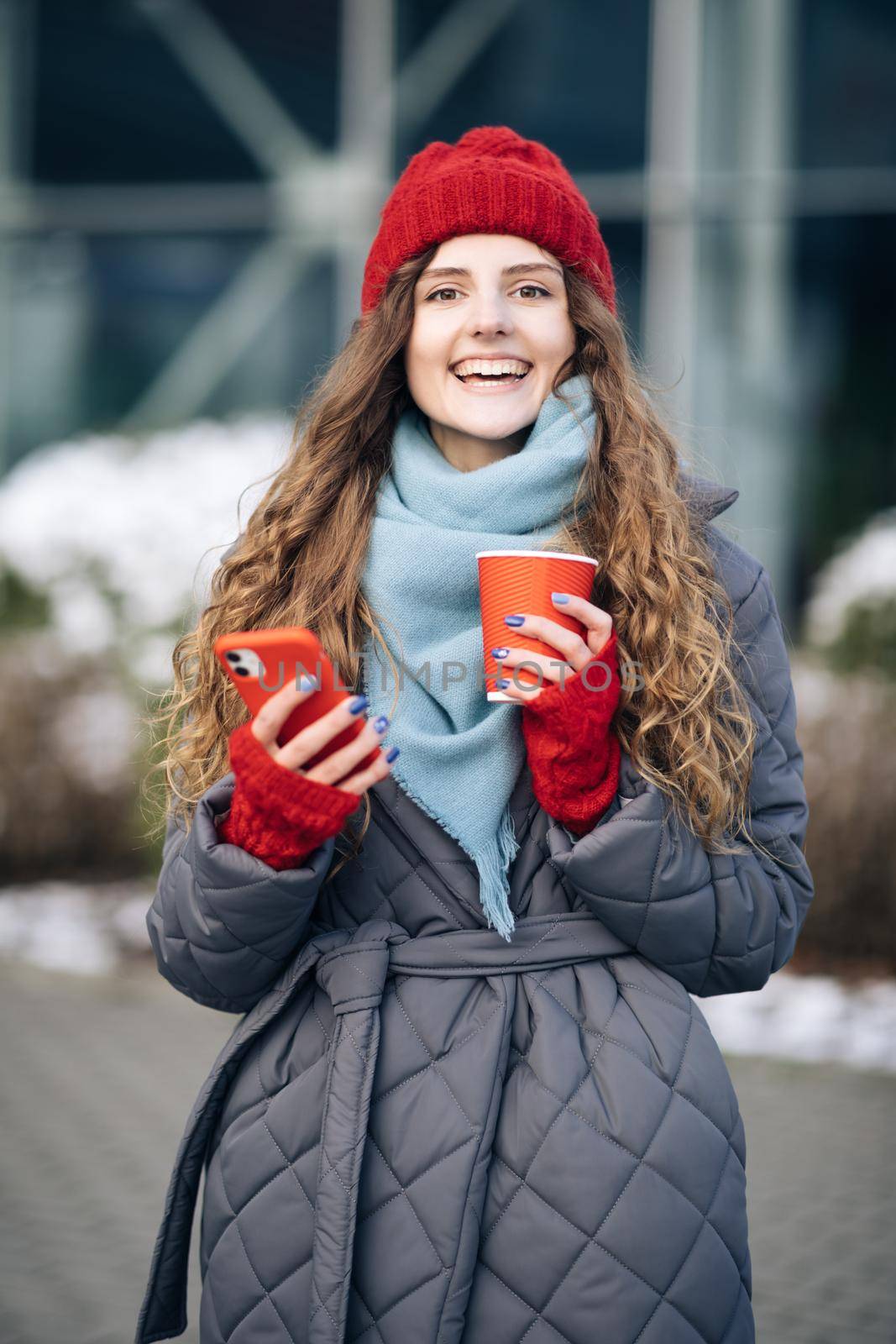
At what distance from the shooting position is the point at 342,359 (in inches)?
89.9

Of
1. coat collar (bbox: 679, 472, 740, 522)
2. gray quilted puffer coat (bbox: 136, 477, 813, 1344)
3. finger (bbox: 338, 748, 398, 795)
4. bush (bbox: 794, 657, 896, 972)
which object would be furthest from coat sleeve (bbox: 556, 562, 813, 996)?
bush (bbox: 794, 657, 896, 972)

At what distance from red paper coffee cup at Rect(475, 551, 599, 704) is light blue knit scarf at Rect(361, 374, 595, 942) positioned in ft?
0.50

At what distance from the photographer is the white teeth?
2085mm

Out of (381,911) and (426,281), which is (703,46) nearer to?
(426,281)

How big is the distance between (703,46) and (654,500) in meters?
8.41

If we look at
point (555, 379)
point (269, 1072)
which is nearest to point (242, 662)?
point (269, 1072)

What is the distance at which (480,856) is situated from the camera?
6.24 feet

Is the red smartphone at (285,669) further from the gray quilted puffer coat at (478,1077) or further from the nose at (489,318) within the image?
the nose at (489,318)

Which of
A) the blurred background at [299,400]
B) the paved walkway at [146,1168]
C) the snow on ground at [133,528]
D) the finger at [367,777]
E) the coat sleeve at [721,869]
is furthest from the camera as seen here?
the snow on ground at [133,528]

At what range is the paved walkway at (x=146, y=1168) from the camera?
3.64 meters

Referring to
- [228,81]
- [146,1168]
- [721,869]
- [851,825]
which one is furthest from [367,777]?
[228,81]

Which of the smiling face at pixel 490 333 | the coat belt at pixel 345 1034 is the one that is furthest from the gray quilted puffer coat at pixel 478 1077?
the smiling face at pixel 490 333

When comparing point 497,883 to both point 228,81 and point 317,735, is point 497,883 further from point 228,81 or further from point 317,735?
point 228,81

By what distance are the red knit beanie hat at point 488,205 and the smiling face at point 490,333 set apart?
3 cm
